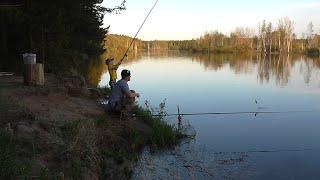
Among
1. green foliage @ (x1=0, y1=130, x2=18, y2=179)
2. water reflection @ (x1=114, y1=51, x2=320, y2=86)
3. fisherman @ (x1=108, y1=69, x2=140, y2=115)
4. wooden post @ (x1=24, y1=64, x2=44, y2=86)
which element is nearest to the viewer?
green foliage @ (x1=0, y1=130, x2=18, y2=179)

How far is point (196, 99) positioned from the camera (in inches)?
909

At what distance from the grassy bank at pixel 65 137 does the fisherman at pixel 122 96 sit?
32cm

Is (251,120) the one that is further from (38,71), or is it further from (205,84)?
(205,84)

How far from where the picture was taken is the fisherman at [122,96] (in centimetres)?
1234

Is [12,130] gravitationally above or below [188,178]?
above

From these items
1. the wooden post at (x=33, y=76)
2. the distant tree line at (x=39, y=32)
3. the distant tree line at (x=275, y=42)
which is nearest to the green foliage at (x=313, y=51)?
the distant tree line at (x=275, y=42)

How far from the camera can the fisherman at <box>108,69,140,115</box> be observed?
12344 millimetres

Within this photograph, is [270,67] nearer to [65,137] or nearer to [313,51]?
[65,137]

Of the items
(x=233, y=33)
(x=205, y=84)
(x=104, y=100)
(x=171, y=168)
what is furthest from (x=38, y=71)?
(x=233, y=33)

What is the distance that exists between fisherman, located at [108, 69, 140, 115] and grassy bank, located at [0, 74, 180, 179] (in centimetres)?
32

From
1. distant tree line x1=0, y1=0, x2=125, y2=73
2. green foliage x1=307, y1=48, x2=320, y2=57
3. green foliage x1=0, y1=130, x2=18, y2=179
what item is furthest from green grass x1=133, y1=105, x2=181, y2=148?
green foliage x1=307, y1=48, x2=320, y2=57

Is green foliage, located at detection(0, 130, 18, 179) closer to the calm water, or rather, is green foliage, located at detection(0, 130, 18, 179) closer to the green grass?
the calm water

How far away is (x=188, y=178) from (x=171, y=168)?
777mm

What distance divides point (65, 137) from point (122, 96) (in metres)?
3.41
